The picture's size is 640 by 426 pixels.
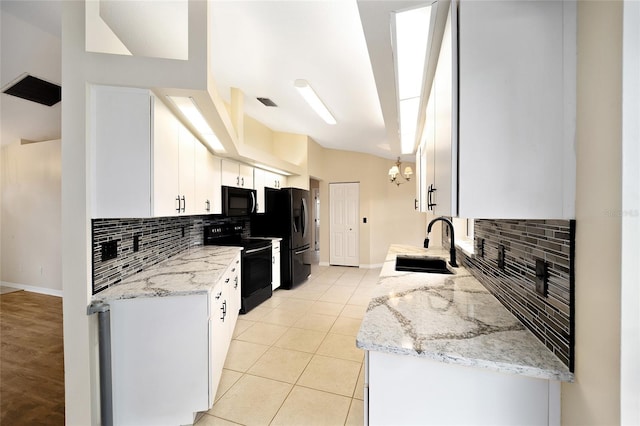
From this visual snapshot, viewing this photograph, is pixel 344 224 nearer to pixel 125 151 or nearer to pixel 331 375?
pixel 331 375

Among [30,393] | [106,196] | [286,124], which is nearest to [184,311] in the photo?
[106,196]

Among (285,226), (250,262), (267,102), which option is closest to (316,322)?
(250,262)

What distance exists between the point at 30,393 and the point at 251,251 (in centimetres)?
213

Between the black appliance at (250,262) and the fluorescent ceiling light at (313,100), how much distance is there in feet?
6.63

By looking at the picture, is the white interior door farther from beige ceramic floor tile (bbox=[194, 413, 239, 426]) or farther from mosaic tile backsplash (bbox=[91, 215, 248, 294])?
beige ceramic floor tile (bbox=[194, 413, 239, 426])

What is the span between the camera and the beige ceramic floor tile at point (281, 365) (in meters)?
2.14

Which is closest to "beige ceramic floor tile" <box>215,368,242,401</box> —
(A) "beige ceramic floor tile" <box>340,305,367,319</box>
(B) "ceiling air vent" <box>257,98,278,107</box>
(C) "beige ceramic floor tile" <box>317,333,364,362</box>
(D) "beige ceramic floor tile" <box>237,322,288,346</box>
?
(D) "beige ceramic floor tile" <box>237,322,288,346</box>

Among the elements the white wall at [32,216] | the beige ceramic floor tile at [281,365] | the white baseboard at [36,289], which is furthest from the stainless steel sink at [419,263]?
the white baseboard at [36,289]

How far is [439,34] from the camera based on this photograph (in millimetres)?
1231

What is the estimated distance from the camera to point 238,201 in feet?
11.4

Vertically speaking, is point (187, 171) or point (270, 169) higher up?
point (270, 169)

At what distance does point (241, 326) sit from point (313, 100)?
287cm

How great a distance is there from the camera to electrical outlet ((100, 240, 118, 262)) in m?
1.69

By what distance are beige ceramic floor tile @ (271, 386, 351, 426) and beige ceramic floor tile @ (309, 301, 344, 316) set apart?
1.45 metres
